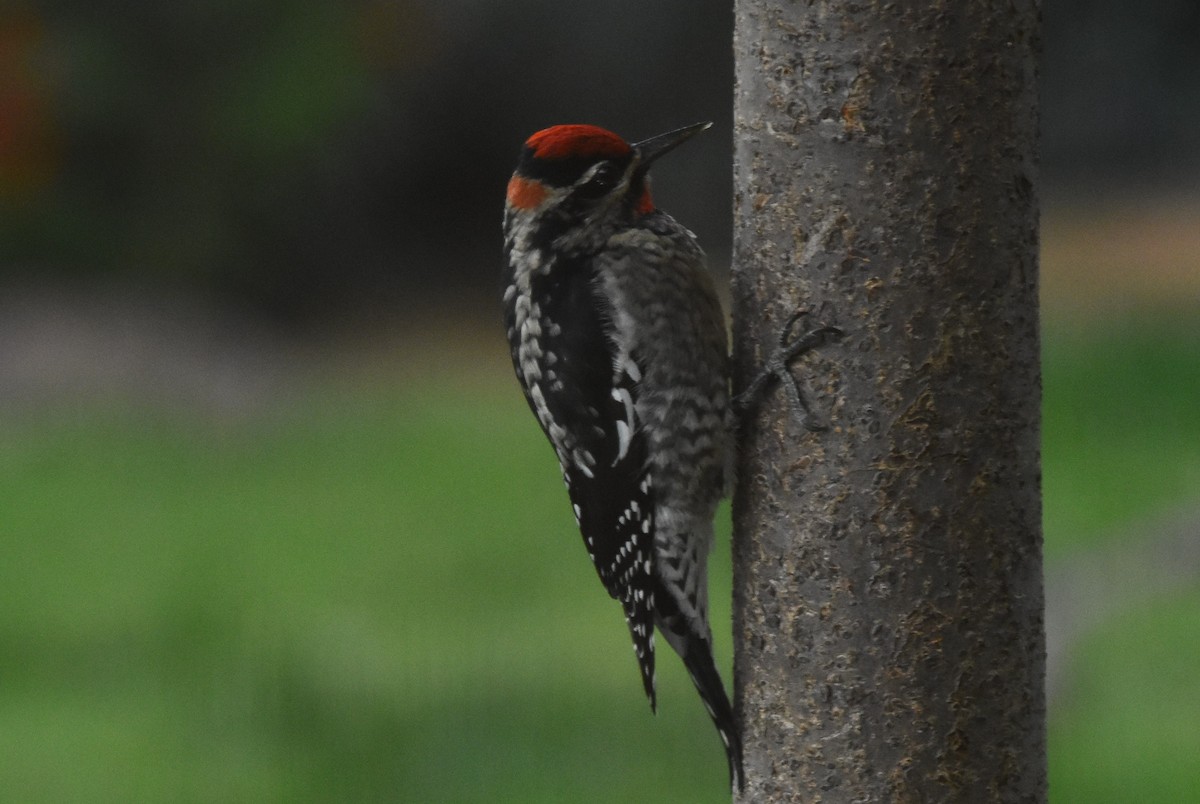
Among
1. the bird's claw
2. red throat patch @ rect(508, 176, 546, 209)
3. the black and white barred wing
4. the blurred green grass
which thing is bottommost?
the blurred green grass

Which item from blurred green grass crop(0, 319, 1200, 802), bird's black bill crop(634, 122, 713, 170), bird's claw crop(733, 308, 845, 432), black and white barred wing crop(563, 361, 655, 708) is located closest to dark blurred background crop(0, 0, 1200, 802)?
blurred green grass crop(0, 319, 1200, 802)

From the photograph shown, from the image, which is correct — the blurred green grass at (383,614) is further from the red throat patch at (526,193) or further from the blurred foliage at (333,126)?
the red throat patch at (526,193)

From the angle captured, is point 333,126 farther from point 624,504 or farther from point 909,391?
point 909,391

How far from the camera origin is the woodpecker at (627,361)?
2.87 m

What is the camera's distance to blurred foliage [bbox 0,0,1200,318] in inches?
404

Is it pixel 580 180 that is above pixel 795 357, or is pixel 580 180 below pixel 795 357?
above

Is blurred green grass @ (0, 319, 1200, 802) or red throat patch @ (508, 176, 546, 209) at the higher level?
red throat patch @ (508, 176, 546, 209)

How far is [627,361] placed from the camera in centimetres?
293

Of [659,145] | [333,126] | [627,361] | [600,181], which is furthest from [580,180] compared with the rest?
[333,126]

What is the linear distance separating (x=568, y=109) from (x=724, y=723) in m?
9.78

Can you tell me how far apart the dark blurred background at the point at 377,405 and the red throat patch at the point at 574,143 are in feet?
Result: 7.09

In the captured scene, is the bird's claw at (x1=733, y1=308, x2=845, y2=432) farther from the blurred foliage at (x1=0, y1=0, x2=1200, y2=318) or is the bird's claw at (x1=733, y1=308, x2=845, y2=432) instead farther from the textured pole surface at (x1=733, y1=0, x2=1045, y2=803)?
the blurred foliage at (x1=0, y1=0, x2=1200, y2=318)

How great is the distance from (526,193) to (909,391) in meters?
0.98

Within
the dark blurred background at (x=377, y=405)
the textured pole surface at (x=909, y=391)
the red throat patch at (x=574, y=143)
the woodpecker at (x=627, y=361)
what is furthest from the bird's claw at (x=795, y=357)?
the dark blurred background at (x=377, y=405)
